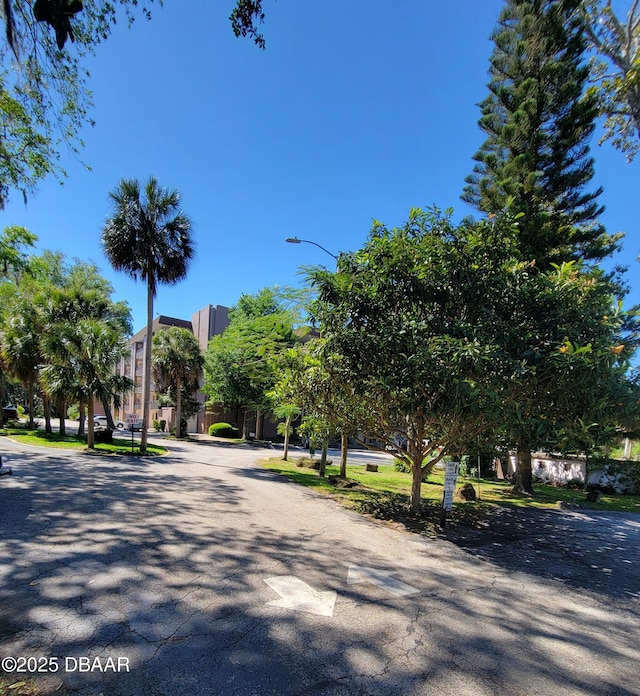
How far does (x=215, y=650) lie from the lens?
317cm

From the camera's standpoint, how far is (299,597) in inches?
167

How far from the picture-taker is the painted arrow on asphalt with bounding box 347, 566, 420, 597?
4.71 meters

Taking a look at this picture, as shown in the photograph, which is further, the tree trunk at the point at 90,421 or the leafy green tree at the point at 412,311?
the tree trunk at the point at 90,421

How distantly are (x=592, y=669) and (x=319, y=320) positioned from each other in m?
6.16

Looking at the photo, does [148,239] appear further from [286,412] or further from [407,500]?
[407,500]

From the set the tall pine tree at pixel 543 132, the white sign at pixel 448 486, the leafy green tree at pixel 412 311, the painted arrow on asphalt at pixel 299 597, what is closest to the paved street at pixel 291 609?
the painted arrow on asphalt at pixel 299 597

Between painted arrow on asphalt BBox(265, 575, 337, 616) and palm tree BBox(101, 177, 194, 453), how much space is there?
14.0m

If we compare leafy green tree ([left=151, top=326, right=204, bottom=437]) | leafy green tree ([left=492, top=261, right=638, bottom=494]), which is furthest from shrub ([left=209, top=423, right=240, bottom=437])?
leafy green tree ([left=492, top=261, right=638, bottom=494])

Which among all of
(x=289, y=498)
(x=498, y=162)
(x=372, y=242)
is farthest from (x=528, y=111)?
(x=289, y=498)

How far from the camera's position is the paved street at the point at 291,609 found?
297 cm

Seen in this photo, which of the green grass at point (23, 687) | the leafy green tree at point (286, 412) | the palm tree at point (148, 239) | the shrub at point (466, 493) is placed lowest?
the shrub at point (466, 493)

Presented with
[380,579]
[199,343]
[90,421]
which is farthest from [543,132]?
[199,343]

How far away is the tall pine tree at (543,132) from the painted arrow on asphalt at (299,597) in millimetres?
14370

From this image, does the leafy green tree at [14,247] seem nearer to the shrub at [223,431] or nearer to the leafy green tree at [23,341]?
the leafy green tree at [23,341]
